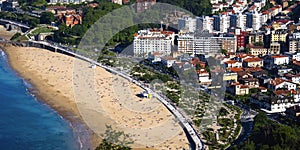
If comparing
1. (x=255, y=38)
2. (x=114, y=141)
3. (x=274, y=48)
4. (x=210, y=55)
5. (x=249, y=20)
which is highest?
(x=249, y=20)

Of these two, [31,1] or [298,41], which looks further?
[31,1]

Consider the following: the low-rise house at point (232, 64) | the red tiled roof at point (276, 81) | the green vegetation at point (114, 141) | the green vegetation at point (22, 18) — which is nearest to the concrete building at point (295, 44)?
the low-rise house at point (232, 64)

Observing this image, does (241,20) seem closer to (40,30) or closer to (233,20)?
(233,20)

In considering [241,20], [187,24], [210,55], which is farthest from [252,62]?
[241,20]

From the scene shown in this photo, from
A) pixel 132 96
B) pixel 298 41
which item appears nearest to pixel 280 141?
pixel 132 96

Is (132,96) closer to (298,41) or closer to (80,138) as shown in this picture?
(80,138)

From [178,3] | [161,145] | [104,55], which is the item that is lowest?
[161,145]

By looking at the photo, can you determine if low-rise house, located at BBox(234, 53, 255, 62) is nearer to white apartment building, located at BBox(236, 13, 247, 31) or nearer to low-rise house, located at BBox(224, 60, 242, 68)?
low-rise house, located at BBox(224, 60, 242, 68)
